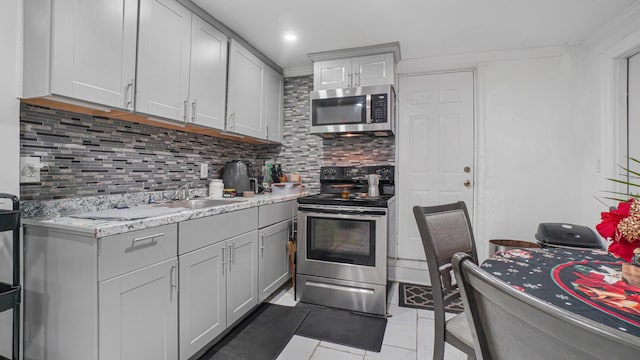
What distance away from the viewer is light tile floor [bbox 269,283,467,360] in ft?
6.02

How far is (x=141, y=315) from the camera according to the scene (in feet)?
4.52

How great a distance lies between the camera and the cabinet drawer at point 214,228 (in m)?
1.62

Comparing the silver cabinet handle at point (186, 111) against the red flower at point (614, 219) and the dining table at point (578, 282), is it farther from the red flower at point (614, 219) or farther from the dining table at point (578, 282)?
the red flower at point (614, 219)

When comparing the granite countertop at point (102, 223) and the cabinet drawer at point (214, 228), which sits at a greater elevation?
the granite countertop at point (102, 223)

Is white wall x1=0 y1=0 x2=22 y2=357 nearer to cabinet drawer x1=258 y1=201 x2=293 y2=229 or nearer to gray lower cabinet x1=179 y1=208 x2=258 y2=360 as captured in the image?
gray lower cabinet x1=179 y1=208 x2=258 y2=360

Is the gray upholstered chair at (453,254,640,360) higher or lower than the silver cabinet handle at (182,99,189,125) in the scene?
lower

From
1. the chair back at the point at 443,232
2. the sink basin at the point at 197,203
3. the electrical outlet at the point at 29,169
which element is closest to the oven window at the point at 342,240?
the sink basin at the point at 197,203

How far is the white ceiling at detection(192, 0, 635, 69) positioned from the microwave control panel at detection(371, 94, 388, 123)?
503 millimetres

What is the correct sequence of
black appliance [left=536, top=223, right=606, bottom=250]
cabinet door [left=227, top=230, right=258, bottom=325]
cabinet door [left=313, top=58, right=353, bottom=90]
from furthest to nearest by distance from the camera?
cabinet door [left=313, top=58, right=353, bottom=90] → black appliance [left=536, top=223, right=606, bottom=250] → cabinet door [left=227, top=230, right=258, bottom=325]

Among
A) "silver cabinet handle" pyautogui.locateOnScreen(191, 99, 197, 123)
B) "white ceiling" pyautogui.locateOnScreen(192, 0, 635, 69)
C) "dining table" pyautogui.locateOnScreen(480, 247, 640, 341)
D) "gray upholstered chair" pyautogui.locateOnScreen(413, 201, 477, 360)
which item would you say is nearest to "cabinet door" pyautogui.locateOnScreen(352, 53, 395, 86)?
"white ceiling" pyautogui.locateOnScreen(192, 0, 635, 69)

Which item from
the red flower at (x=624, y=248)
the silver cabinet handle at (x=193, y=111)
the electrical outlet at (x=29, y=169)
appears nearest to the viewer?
the red flower at (x=624, y=248)

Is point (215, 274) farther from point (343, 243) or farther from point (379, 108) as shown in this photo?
point (379, 108)

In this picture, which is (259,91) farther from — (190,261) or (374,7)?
(190,261)

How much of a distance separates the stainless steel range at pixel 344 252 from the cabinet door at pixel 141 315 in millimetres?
1203
